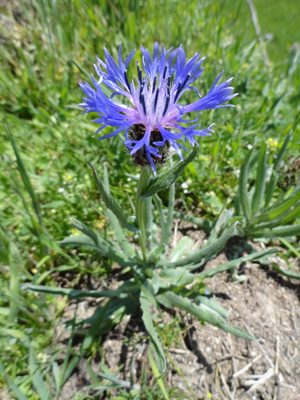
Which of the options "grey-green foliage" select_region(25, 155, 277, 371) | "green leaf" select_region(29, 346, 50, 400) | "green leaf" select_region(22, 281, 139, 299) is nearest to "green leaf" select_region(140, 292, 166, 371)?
"grey-green foliage" select_region(25, 155, 277, 371)

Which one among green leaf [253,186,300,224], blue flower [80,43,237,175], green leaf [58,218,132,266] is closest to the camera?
blue flower [80,43,237,175]

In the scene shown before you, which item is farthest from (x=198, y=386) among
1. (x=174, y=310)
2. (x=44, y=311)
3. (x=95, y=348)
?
(x=44, y=311)

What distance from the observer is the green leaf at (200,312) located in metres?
1.32

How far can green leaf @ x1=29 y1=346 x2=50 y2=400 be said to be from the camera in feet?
4.28

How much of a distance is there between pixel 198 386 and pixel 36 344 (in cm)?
96

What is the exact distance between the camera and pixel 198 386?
1526 millimetres

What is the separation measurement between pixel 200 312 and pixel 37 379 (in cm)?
89

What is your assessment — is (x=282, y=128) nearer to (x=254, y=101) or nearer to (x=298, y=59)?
(x=254, y=101)

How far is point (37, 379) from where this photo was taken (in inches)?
53.2

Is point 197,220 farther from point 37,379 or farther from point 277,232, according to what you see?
point 37,379

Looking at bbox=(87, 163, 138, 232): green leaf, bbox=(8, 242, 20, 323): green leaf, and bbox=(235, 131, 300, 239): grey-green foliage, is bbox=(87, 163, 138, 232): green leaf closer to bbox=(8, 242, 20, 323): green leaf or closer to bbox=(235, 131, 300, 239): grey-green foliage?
bbox=(8, 242, 20, 323): green leaf

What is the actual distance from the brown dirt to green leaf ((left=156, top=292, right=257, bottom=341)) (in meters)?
0.18

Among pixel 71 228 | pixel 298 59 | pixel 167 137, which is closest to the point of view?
pixel 167 137

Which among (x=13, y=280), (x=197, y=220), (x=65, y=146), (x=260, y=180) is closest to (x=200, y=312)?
(x=197, y=220)
